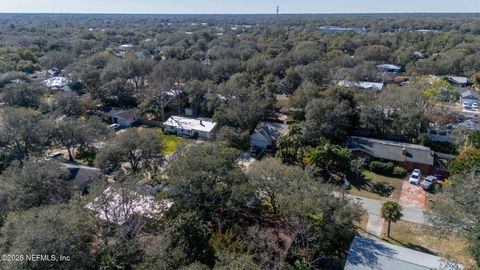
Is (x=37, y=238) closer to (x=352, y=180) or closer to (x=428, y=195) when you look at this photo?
(x=352, y=180)

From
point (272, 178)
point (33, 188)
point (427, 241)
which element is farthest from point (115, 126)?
point (427, 241)

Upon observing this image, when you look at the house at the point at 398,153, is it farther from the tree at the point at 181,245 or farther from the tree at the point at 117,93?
the tree at the point at 117,93

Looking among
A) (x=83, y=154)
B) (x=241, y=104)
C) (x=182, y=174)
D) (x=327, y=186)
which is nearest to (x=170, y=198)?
(x=182, y=174)

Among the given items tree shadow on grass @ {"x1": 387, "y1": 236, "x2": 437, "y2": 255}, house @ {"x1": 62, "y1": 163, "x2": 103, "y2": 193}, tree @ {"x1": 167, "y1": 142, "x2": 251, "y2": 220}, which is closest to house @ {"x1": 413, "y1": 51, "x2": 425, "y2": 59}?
tree shadow on grass @ {"x1": 387, "y1": 236, "x2": 437, "y2": 255}

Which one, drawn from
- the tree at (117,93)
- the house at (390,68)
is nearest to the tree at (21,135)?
the tree at (117,93)

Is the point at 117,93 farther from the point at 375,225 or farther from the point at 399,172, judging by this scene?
the point at 375,225

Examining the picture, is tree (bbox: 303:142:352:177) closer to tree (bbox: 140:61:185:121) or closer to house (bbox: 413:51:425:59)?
tree (bbox: 140:61:185:121)
